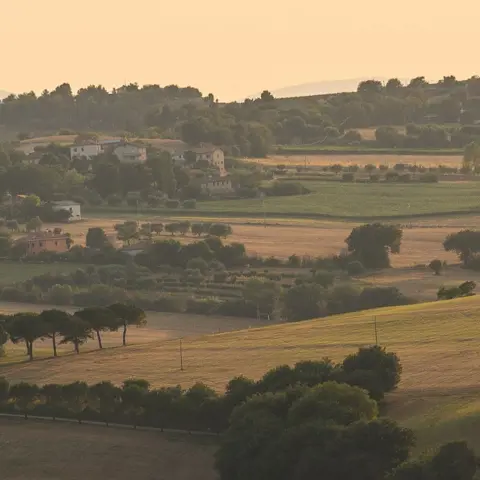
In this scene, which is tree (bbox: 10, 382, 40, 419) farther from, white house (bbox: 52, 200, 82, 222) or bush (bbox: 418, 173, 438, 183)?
bush (bbox: 418, 173, 438, 183)

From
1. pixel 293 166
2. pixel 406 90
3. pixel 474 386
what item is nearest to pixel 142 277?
pixel 474 386

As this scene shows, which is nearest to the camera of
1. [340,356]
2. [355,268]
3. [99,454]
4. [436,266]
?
[99,454]

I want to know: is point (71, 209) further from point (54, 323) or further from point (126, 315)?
point (54, 323)

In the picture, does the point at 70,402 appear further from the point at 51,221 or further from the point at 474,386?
the point at 51,221

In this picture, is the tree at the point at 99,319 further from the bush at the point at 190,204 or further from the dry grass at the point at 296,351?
the bush at the point at 190,204

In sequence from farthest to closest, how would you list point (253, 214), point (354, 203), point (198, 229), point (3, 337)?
point (354, 203)
point (253, 214)
point (198, 229)
point (3, 337)

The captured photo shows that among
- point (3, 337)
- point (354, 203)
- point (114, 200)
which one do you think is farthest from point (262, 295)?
point (114, 200)

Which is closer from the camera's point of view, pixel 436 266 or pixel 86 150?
pixel 436 266

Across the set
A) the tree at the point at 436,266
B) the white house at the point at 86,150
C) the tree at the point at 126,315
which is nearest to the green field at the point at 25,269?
the tree at the point at 436,266
